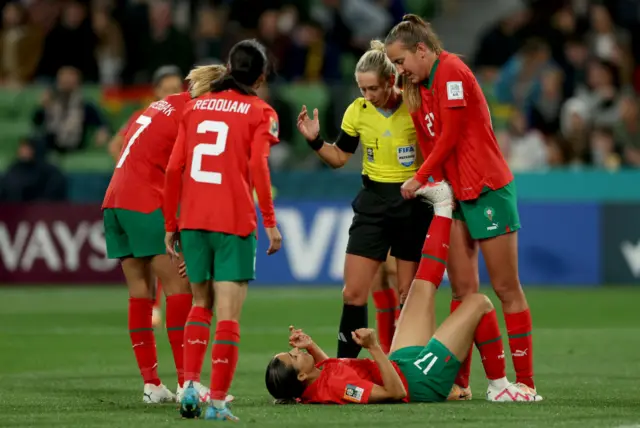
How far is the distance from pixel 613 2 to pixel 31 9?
9.00 meters

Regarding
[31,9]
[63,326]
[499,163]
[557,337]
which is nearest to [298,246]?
[63,326]

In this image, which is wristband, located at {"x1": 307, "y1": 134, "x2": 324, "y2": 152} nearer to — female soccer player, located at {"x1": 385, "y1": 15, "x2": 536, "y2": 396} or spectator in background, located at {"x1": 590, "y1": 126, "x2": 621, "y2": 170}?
female soccer player, located at {"x1": 385, "y1": 15, "x2": 536, "y2": 396}

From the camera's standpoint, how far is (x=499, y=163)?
8047mm

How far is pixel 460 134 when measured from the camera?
26.3 ft

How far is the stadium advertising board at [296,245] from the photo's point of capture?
54.6ft

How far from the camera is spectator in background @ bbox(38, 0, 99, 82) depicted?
774 inches

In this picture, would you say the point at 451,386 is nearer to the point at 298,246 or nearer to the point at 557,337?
the point at 557,337

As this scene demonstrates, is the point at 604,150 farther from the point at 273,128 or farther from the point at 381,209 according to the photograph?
the point at 273,128

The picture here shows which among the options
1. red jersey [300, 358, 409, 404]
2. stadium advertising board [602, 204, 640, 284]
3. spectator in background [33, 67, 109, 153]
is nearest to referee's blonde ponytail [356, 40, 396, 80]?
red jersey [300, 358, 409, 404]

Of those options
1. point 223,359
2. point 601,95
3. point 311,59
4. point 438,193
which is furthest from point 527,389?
point 311,59

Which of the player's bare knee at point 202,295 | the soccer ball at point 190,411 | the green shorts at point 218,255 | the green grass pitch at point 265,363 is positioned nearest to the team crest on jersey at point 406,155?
the green grass pitch at point 265,363

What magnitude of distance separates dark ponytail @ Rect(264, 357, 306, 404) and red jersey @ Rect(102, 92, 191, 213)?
4.34 ft

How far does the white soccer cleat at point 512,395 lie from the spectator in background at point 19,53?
13.6 m

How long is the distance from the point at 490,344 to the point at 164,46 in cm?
1213
